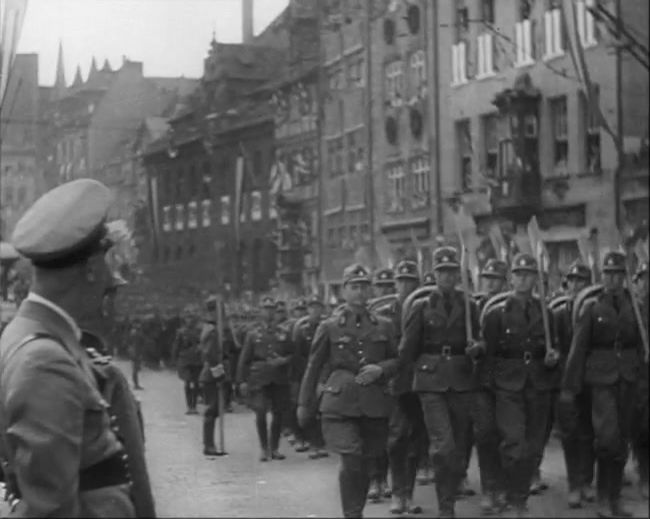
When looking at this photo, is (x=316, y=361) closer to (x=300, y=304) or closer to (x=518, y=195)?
(x=300, y=304)

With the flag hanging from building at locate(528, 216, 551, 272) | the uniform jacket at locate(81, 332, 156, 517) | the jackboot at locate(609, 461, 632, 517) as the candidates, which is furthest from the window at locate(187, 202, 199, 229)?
the uniform jacket at locate(81, 332, 156, 517)

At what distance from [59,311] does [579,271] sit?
328cm

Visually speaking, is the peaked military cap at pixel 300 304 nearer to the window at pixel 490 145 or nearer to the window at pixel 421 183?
the window at pixel 421 183

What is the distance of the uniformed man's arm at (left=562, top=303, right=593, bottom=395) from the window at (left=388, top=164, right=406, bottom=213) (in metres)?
0.95

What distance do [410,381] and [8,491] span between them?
14.6ft

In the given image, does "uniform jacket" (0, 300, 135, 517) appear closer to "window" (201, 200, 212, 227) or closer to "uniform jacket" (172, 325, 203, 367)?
"window" (201, 200, 212, 227)

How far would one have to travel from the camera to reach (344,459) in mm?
6652

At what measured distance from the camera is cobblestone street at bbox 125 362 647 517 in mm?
5812

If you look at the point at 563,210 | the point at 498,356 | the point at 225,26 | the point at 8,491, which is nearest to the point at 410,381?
the point at 498,356

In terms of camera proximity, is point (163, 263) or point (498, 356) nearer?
point (163, 263)

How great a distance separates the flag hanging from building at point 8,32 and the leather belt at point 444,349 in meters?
2.65

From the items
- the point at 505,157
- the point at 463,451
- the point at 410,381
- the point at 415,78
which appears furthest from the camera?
the point at 410,381

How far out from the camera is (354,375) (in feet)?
24.7

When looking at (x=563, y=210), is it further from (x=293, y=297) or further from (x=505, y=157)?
(x=293, y=297)
